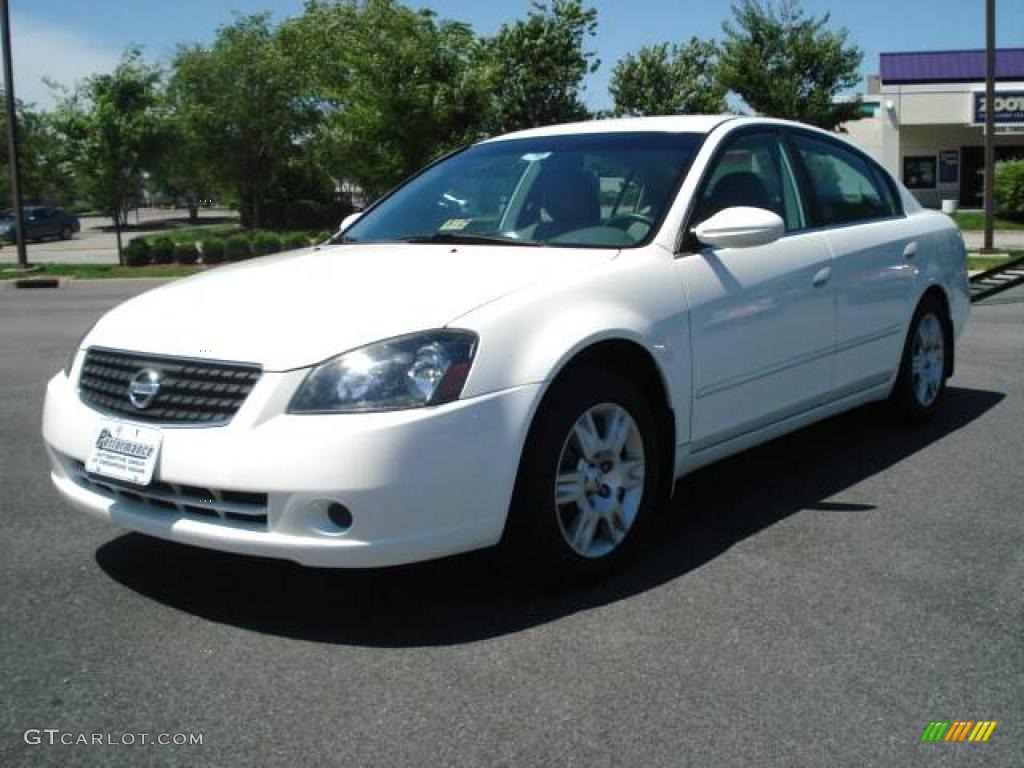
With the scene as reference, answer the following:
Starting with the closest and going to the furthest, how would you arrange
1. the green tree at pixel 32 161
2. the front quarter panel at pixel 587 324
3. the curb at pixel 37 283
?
the front quarter panel at pixel 587 324
the curb at pixel 37 283
the green tree at pixel 32 161

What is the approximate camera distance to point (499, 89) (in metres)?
32.2

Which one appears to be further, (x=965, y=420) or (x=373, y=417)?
(x=965, y=420)

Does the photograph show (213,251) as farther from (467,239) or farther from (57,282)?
(467,239)

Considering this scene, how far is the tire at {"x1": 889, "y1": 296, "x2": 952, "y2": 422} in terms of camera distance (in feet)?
19.3

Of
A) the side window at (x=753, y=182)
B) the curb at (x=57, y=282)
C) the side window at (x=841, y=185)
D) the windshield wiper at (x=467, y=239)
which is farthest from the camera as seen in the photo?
the curb at (x=57, y=282)

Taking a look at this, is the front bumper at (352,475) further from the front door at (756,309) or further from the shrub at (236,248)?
the shrub at (236,248)

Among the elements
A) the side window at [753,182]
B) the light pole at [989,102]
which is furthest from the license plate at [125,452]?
the light pole at [989,102]

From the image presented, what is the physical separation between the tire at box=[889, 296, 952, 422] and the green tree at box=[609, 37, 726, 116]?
117 feet

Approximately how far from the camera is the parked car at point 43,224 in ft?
151

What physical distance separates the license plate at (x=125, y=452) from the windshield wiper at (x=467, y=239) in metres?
1.52

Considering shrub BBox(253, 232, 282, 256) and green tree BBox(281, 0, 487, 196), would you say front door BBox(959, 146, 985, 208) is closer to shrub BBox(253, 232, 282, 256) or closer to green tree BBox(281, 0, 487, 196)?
green tree BBox(281, 0, 487, 196)

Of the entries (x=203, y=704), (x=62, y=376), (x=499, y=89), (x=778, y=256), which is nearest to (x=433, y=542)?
(x=203, y=704)

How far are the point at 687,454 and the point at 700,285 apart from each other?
2.07 ft

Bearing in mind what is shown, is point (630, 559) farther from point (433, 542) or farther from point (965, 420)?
point (965, 420)
